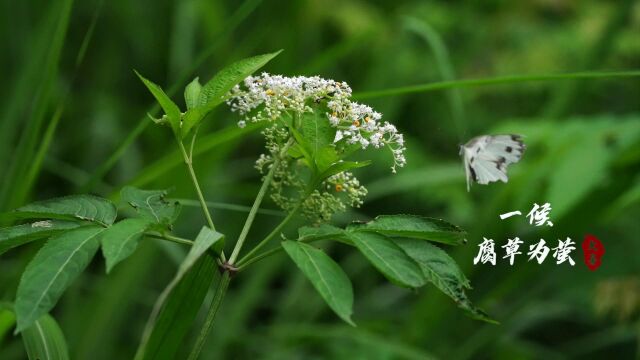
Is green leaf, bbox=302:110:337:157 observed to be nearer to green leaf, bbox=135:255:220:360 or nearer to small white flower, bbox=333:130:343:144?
small white flower, bbox=333:130:343:144

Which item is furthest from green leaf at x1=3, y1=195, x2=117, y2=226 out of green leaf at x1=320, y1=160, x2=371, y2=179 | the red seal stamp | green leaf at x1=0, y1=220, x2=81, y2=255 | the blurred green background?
the red seal stamp

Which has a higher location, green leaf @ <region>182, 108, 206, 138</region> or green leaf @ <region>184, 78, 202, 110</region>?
green leaf @ <region>184, 78, 202, 110</region>

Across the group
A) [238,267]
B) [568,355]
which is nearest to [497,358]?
[568,355]

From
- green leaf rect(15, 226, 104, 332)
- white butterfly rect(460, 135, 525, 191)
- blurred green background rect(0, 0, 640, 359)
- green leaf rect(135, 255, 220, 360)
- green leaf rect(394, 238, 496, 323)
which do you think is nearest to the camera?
green leaf rect(15, 226, 104, 332)

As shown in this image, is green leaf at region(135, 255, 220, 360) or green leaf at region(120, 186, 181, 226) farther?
green leaf at region(135, 255, 220, 360)

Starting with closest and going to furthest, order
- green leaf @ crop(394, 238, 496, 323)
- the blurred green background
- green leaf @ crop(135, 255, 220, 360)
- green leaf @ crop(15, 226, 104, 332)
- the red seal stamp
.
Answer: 1. green leaf @ crop(15, 226, 104, 332)
2. green leaf @ crop(394, 238, 496, 323)
3. green leaf @ crop(135, 255, 220, 360)
4. the blurred green background
5. the red seal stamp

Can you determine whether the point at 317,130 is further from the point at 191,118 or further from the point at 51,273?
the point at 51,273
